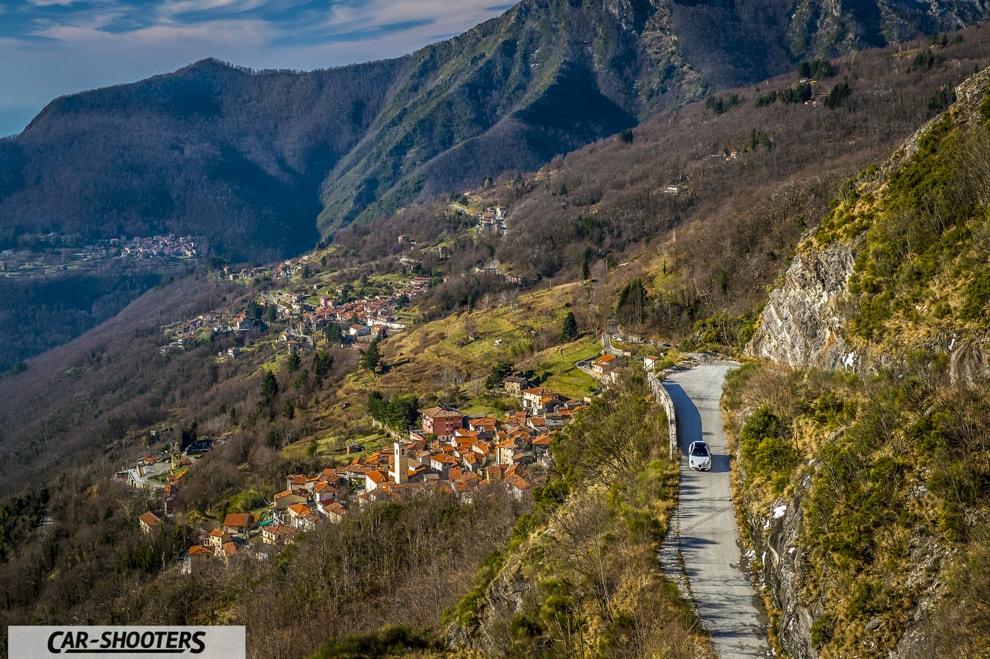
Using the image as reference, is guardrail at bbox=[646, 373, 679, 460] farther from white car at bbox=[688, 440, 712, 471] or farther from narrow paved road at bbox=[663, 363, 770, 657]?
white car at bbox=[688, 440, 712, 471]

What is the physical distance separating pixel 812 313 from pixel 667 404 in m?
4.65

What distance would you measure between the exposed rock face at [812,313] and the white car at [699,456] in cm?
327

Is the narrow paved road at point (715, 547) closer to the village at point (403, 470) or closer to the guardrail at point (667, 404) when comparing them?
the guardrail at point (667, 404)

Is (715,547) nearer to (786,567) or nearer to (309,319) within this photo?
(786,567)

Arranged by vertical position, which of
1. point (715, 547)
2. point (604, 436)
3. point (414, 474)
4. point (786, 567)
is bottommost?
point (414, 474)

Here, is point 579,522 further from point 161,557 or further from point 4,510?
point 4,510

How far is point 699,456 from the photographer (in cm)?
1659

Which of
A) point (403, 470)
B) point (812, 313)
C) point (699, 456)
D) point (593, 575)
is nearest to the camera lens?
point (593, 575)

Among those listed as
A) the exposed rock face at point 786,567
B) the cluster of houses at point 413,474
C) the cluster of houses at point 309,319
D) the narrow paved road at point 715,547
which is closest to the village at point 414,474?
the cluster of houses at point 413,474

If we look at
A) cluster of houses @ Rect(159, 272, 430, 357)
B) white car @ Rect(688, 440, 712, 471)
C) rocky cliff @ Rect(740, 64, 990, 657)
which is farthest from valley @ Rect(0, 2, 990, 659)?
cluster of houses @ Rect(159, 272, 430, 357)

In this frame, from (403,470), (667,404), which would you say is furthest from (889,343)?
(403,470)

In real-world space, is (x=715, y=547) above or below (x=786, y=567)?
below

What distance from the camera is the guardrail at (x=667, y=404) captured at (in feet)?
58.4

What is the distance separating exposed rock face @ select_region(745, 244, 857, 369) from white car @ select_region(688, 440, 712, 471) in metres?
3.27
